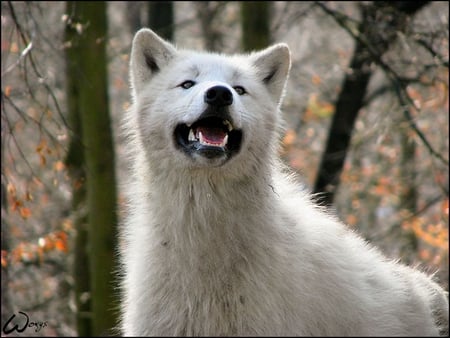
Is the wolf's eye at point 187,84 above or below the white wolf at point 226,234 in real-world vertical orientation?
above

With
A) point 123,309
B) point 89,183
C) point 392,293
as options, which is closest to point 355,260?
point 392,293

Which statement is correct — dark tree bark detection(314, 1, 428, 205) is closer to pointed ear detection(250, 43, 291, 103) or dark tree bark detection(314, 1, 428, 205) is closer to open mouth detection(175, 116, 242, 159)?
pointed ear detection(250, 43, 291, 103)

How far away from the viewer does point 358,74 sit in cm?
1358

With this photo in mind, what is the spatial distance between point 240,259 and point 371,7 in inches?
247

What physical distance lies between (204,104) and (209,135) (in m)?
0.34

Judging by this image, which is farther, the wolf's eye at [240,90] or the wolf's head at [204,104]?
the wolf's eye at [240,90]

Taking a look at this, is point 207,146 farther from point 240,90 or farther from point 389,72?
point 389,72

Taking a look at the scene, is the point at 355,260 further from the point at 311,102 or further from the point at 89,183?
the point at 311,102

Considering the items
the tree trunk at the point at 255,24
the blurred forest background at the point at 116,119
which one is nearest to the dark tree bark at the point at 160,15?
the blurred forest background at the point at 116,119

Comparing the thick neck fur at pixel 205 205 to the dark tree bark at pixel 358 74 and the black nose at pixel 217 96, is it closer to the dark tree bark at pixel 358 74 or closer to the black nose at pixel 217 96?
the black nose at pixel 217 96

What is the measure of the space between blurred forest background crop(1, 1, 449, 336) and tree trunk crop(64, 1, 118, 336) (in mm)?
16

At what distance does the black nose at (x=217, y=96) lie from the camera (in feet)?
21.1

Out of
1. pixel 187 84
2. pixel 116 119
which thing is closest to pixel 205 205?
pixel 187 84

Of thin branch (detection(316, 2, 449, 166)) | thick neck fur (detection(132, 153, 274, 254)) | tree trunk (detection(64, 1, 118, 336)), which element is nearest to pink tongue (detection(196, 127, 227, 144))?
thick neck fur (detection(132, 153, 274, 254))
